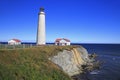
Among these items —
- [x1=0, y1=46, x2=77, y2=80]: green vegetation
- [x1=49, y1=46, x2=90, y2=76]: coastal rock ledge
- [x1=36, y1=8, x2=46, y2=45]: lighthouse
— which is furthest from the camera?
[x1=36, y1=8, x2=46, y2=45]: lighthouse

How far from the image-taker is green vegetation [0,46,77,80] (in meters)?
27.4

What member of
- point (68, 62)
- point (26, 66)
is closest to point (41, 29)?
point (68, 62)

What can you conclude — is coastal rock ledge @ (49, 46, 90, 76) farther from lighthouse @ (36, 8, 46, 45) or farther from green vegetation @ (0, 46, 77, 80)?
lighthouse @ (36, 8, 46, 45)

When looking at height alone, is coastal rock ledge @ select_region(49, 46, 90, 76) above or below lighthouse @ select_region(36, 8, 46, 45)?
below

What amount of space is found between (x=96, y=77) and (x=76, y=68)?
19.6ft

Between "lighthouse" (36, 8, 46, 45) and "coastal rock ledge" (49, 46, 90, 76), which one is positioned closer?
"coastal rock ledge" (49, 46, 90, 76)

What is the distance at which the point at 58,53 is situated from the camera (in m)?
43.8

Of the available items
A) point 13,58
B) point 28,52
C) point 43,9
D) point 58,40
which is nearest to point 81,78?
point 28,52

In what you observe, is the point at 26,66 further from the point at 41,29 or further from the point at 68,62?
the point at 41,29

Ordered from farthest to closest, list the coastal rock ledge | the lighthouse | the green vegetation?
the lighthouse, the coastal rock ledge, the green vegetation

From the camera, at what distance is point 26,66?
101 ft

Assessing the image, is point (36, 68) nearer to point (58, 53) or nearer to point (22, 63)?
point (22, 63)

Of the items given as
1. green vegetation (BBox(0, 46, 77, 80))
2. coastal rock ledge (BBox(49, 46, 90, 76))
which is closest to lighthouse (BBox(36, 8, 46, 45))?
coastal rock ledge (BBox(49, 46, 90, 76))

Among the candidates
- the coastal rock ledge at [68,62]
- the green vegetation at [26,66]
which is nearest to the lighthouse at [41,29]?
the coastal rock ledge at [68,62]
